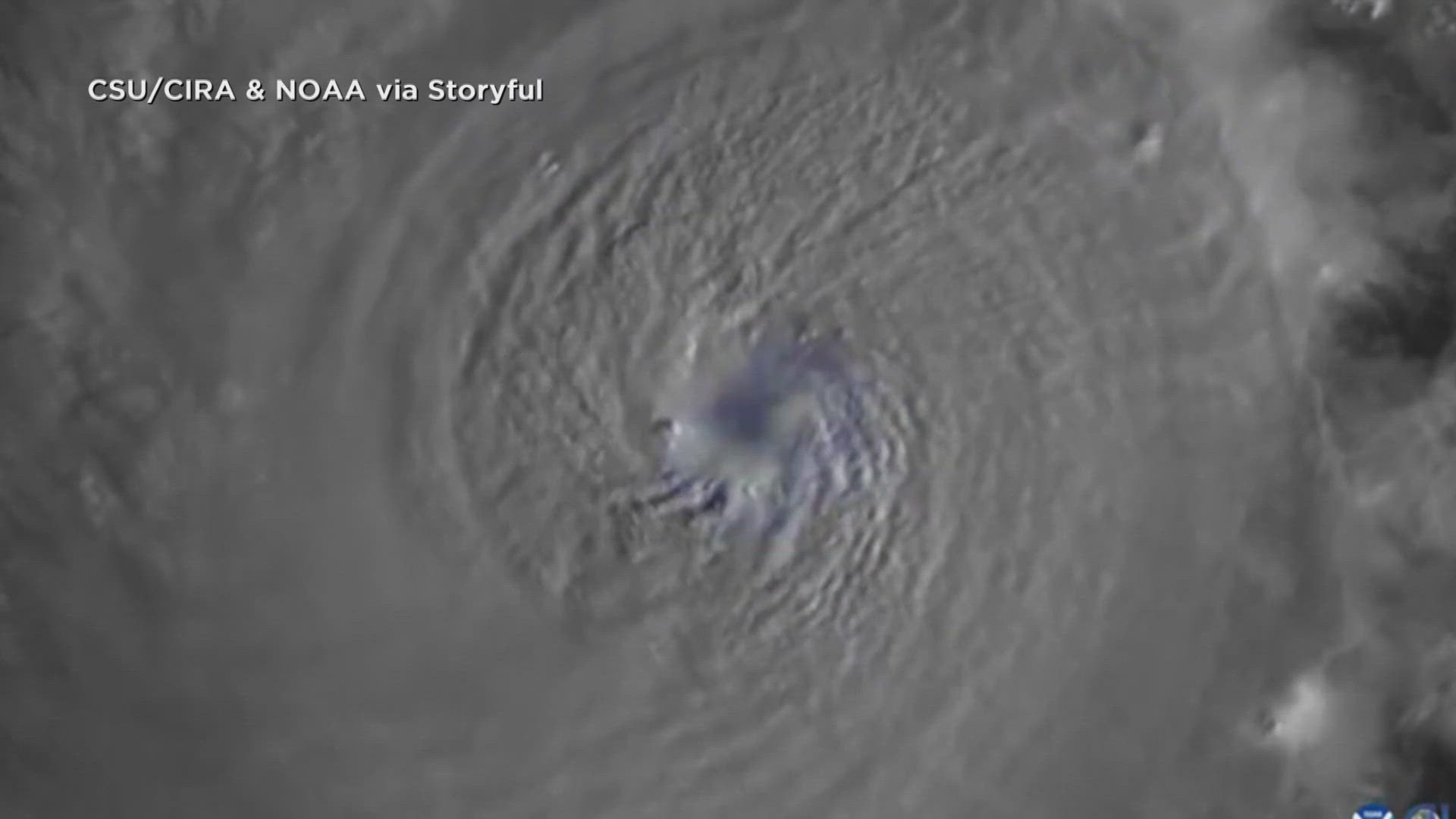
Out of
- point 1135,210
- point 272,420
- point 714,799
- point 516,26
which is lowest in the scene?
point 714,799

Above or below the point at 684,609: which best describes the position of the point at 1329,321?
above

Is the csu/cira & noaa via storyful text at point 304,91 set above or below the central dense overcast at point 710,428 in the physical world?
above

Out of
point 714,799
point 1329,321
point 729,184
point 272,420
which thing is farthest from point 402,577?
point 1329,321

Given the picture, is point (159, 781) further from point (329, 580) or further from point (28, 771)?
point (329, 580)

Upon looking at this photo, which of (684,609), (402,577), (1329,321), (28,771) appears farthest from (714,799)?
(1329,321)

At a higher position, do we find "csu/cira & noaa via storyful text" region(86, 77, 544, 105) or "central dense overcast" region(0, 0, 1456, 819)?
"csu/cira & noaa via storyful text" region(86, 77, 544, 105)

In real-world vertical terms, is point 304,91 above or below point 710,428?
above

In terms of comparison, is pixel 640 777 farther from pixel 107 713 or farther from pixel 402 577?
pixel 107 713
